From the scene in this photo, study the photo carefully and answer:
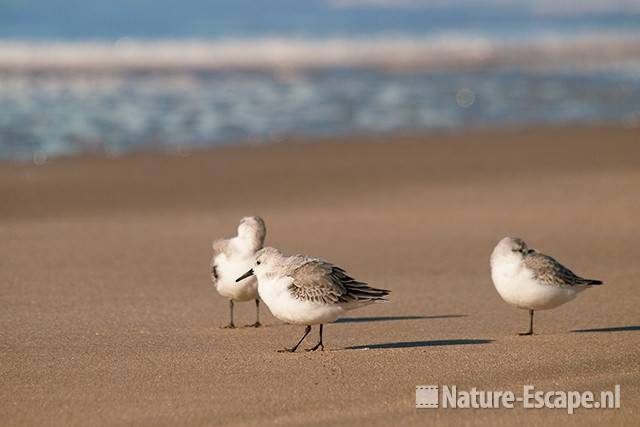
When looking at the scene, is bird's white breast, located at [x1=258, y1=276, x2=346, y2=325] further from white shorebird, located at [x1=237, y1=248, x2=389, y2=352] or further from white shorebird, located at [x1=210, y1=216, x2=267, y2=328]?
white shorebird, located at [x1=210, y1=216, x2=267, y2=328]

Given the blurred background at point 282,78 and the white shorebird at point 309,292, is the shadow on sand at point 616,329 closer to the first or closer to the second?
the white shorebird at point 309,292

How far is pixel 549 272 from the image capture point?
8383mm

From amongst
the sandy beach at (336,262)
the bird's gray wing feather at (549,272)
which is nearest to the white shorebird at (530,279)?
the bird's gray wing feather at (549,272)

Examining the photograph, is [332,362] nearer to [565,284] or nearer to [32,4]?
[565,284]

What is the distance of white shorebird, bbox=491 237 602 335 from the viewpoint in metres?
8.35

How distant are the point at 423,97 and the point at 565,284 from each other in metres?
17.2

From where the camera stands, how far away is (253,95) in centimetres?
2552

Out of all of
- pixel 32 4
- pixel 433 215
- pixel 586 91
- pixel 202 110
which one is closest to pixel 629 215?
pixel 433 215

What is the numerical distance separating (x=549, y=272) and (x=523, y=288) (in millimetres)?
232

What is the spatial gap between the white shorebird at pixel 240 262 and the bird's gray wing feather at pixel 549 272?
2114 mm

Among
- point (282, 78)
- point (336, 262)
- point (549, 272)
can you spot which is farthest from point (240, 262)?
point (282, 78)

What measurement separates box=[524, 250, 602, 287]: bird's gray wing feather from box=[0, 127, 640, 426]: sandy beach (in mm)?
405

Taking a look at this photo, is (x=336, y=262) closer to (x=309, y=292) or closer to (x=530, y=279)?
(x=530, y=279)

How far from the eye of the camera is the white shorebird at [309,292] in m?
7.71
